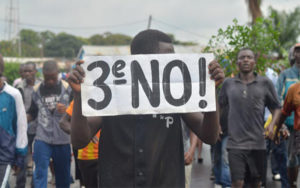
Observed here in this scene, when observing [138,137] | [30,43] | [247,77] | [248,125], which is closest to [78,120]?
[138,137]

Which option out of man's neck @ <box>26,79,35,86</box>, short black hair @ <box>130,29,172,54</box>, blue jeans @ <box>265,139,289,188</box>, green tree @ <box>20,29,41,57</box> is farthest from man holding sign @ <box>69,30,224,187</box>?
green tree @ <box>20,29,41,57</box>

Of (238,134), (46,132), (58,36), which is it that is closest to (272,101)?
(238,134)

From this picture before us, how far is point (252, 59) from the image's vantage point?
251 inches

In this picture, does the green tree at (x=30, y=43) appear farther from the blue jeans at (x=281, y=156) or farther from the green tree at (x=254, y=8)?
the blue jeans at (x=281, y=156)

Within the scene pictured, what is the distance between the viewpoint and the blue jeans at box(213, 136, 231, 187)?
699 cm

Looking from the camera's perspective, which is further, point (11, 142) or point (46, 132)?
point (46, 132)

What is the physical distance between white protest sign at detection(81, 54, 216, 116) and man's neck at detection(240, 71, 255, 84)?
3.41 metres

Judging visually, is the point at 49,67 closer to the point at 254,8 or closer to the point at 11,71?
the point at 254,8

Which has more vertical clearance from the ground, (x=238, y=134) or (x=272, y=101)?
(x=272, y=101)

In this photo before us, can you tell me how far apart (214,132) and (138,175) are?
1.76 feet

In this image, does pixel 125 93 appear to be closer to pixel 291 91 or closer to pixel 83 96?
pixel 83 96

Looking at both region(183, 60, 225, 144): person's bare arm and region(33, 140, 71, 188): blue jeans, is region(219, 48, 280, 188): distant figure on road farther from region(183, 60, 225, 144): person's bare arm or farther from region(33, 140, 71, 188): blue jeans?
region(183, 60, 225, 144): person's bare arm

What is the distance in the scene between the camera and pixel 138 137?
2895mm

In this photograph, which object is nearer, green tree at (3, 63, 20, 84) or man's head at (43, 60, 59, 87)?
man's head at (43, 60, 59, 87)
